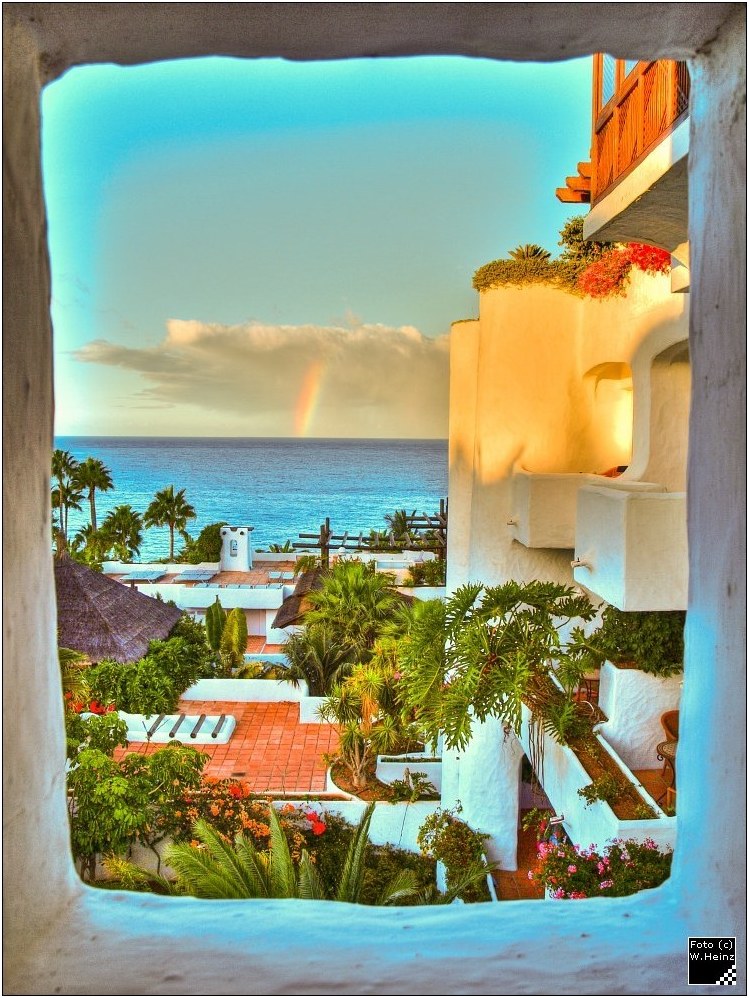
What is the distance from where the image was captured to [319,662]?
44.7 feet

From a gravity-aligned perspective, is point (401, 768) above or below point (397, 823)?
above

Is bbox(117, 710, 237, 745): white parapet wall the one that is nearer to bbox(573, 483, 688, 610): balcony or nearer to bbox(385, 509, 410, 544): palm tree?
bbox(573, 483, 688, 610): balcony

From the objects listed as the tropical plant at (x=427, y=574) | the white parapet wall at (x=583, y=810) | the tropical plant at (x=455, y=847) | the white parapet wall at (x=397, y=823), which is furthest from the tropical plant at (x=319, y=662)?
the tropical plant at (x=427, y=574)

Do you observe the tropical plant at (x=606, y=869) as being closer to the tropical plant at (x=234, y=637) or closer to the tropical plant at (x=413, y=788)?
the tropical plant at (x=413, y=788)

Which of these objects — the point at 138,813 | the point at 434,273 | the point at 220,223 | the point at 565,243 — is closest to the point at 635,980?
the point at 138,813

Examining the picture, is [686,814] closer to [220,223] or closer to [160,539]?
[160,539]

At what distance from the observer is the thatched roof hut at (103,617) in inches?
501

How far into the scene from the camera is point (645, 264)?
7.38 m

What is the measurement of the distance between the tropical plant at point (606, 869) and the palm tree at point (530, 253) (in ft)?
20.7

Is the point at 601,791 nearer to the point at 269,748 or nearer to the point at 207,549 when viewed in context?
the point at 269,748

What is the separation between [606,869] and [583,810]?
3.13 feet

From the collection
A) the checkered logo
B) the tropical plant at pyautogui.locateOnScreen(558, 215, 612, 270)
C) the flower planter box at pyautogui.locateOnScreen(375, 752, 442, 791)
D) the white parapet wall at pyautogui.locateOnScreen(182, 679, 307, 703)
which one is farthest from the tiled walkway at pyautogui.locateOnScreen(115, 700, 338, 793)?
the checkered logo

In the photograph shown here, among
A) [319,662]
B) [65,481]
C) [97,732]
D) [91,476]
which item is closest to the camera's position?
[97,732]

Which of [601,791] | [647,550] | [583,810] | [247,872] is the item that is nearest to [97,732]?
[247,872]
